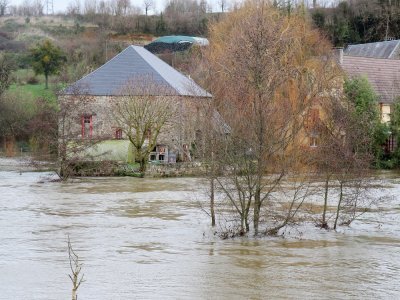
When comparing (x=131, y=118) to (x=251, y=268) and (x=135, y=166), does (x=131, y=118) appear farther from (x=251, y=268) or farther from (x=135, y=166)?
(x=251, y=268)

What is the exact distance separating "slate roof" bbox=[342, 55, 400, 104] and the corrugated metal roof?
9.40 metres

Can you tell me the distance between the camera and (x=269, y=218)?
22.7 meters

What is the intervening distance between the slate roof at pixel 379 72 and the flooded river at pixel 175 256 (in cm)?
2698

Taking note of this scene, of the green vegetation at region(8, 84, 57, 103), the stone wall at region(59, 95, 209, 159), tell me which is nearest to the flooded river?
the stone wall at region(59, 95, 209, 159)

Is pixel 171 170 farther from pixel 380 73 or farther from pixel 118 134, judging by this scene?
pixel 380 73

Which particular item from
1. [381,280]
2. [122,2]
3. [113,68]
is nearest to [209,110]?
[381,280]

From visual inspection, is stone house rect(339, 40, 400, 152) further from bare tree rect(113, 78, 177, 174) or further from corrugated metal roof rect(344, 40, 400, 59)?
bare tree rect(113, 78, 177, 174)

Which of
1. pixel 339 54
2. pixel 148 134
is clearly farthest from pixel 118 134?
pixel 339 54

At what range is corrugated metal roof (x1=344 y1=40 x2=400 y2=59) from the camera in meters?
68.0

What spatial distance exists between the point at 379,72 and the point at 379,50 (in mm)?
13676

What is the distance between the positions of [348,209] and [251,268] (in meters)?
6.99

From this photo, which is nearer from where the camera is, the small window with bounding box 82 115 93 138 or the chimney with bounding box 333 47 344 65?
the small window with bounding box 82 115 93 138

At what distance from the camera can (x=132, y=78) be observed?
4619 cm

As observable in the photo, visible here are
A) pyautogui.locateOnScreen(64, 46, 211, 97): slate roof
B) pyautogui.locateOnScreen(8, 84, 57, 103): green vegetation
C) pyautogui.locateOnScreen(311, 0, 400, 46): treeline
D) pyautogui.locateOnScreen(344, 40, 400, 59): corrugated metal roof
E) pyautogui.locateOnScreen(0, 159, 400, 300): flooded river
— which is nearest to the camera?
pyautogui.locateOnScreen(0, 159, 400, 300): flooded river
